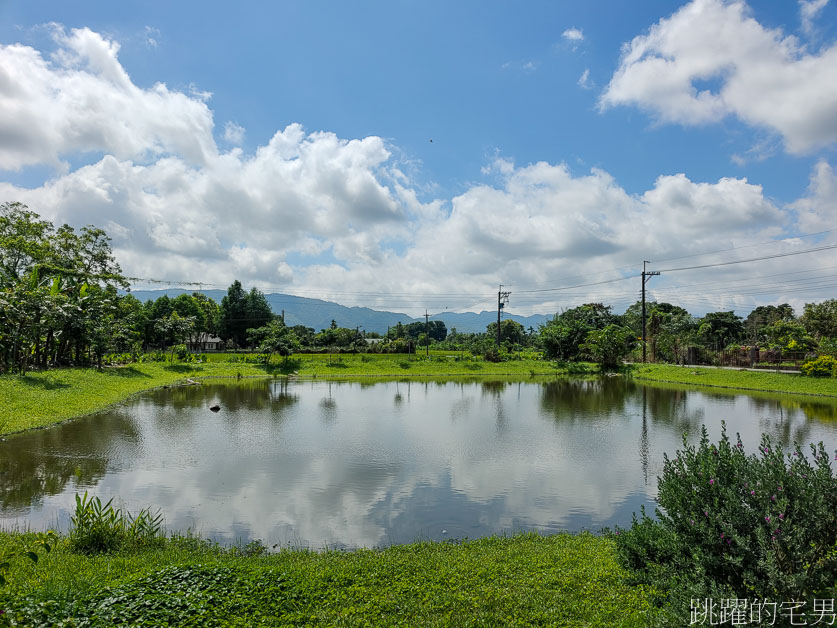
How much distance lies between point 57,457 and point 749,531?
16.5m

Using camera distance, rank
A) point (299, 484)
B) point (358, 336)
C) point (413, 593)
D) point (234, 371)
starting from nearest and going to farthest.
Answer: point (413, 593) < point (299, 484) < point (234, 371) < point (358, 336)

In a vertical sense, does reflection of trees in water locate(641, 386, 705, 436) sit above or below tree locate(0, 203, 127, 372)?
below

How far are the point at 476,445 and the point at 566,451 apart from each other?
306 cm

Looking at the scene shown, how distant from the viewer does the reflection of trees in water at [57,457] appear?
10.9 metres

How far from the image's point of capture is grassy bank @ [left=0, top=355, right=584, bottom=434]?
19.2 m

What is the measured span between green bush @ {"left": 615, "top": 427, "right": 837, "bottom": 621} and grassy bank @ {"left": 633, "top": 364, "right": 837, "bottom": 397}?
33358 mm

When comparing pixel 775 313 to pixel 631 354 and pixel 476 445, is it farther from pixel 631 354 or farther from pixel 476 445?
pixel 476 445

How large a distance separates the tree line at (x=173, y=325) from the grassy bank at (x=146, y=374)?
265 cm

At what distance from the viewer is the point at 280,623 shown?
4.91 metres

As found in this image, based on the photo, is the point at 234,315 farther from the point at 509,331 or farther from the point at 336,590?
the point at 336,590

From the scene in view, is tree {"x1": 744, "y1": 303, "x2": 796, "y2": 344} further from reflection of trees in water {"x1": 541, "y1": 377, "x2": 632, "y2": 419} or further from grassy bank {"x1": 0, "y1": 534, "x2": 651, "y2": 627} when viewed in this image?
grassy bank {"x1": 0, "y1": 534, "x2": 651, "y2": 627}

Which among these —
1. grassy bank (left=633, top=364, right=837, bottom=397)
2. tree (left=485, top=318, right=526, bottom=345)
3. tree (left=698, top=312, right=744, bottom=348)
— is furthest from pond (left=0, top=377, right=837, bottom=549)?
tree (left=485, top=318, right=526, bottom=345)

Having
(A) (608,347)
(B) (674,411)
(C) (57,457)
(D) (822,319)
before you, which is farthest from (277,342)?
(D) (822,319)

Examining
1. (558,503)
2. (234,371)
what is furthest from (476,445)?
(234,371)
